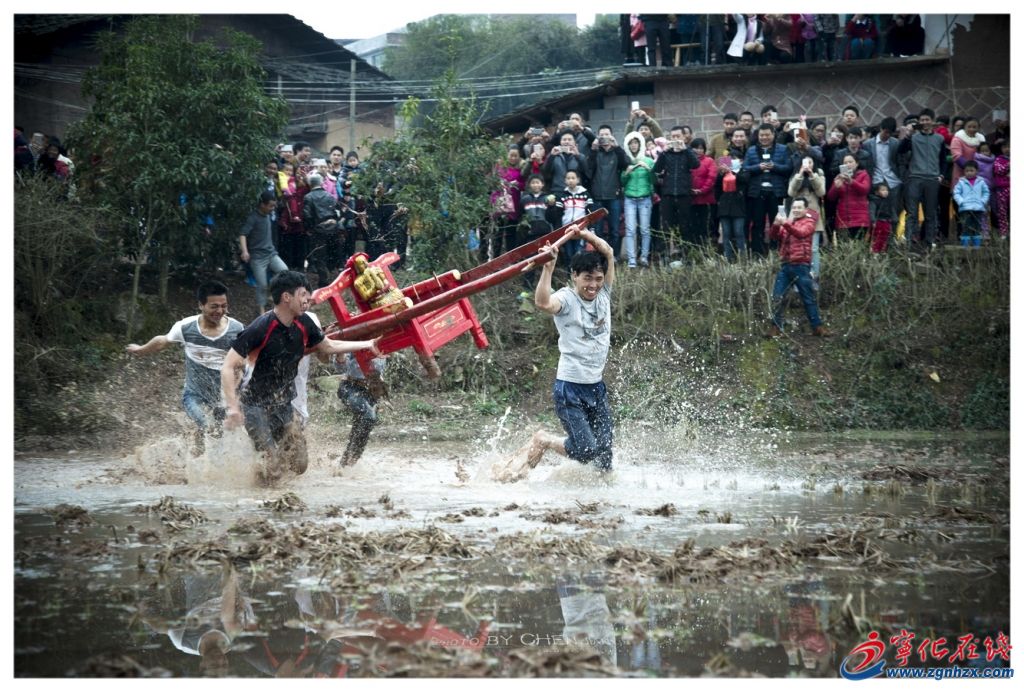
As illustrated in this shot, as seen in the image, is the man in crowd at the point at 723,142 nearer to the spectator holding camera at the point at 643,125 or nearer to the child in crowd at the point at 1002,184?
the spectator holding camera at the point at 643,125

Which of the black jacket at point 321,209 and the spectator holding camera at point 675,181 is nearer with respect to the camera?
the spectator holding camera at point 675,181

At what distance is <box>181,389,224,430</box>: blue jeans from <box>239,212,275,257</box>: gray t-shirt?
5.34m

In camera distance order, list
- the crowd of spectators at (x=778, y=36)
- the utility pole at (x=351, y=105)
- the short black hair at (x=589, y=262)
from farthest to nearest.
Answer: the utility pole at (x=351, y=105) → the crowd of spectators at (x=778, y=36) → the short black hair at (x=589, y=262)

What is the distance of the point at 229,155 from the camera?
13305 millimetres

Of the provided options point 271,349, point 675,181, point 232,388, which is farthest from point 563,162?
point 232,388

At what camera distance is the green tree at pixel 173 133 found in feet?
43.4

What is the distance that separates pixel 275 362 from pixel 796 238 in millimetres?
6818

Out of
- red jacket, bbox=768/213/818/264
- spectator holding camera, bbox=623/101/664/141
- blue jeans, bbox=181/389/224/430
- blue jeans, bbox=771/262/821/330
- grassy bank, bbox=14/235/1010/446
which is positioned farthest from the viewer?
spectator holding camera, bbox=623/101/664/141

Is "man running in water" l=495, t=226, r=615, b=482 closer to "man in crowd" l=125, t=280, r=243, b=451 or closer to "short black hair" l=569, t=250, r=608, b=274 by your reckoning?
"short black hair" l=569, t=250, r=608, b=274

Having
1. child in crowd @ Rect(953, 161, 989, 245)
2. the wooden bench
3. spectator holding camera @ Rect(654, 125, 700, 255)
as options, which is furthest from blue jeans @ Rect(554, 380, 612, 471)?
the wooden bench

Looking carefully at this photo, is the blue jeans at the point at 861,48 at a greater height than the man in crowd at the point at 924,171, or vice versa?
the blue jeans at the point at 861,48

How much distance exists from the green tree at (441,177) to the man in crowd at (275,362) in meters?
5.68

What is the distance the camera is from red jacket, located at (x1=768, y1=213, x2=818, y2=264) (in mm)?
12766

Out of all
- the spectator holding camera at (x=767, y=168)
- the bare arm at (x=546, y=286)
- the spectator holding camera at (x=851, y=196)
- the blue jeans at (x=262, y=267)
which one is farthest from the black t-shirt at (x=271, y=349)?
the spectator holding camera at (x=851, y=196)
